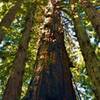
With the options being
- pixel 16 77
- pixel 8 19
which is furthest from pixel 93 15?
pixel 8 19

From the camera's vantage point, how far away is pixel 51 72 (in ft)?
18.5

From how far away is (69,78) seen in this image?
19.3 feet

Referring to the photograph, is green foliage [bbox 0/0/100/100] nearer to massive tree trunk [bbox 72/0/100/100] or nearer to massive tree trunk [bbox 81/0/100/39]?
massive tree trunk [bbox 81/0/100/39]

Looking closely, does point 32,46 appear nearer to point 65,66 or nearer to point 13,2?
point 13,2

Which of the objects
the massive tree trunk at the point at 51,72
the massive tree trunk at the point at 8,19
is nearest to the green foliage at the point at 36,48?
the massive tree trunk at the point at 8,19

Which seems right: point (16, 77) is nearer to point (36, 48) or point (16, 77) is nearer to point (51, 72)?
point (51, 72)

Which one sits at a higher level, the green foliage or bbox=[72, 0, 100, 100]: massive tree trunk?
the green foliage

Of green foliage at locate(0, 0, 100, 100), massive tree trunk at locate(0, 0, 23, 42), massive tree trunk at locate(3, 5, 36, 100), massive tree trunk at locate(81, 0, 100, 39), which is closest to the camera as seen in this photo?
massive tree trunk at locate(3, 5, 36, 100)

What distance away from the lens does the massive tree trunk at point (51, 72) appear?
497 cm

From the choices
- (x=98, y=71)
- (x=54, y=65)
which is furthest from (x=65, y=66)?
(x=98, y=71)

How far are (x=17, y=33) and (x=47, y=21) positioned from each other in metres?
2.94

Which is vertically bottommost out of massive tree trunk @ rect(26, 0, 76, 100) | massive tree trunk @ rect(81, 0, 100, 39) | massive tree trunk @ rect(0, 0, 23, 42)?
massive tree trunk @ rect(26, 0, 76, 100)

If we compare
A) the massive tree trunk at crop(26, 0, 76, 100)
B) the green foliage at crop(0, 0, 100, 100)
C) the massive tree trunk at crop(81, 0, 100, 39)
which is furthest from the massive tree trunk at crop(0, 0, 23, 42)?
the massive tree trunk at crop(81, 0, 100, 39)

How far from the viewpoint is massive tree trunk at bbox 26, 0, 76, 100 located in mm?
4973
